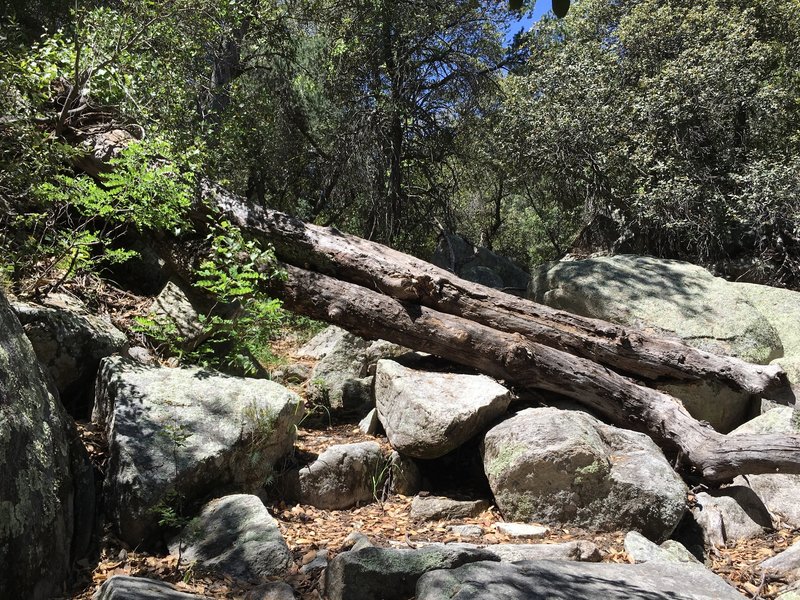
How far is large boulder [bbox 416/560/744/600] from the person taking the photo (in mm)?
2822

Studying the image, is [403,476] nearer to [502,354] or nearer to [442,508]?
[442,508]

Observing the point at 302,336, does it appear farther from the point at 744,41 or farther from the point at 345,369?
the point at 744,41

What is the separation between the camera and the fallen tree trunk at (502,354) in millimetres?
5609

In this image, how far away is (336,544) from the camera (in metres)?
3.97

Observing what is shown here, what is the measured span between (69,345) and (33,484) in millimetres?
1806

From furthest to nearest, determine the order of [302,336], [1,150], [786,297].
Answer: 1. [302,336]
2. [786,297]
3. [1,150]

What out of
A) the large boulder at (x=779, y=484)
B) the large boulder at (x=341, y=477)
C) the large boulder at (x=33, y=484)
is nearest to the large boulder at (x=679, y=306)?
the large boulder at (x=779, y=484)

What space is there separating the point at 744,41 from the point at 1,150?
1055cm

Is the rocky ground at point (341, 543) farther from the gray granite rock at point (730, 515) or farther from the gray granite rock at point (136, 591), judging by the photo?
the gray granite rock at point (136, 591)

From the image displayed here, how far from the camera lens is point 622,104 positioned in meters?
10.7

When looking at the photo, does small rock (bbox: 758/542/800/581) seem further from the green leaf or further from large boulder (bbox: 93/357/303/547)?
the green leaf

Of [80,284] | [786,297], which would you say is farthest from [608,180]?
[80,284]

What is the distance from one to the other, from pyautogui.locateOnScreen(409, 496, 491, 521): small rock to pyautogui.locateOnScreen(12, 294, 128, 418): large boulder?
2.48 m

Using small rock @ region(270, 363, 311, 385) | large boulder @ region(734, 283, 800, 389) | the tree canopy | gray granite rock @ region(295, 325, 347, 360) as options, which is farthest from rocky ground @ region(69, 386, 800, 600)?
the tree canopy
